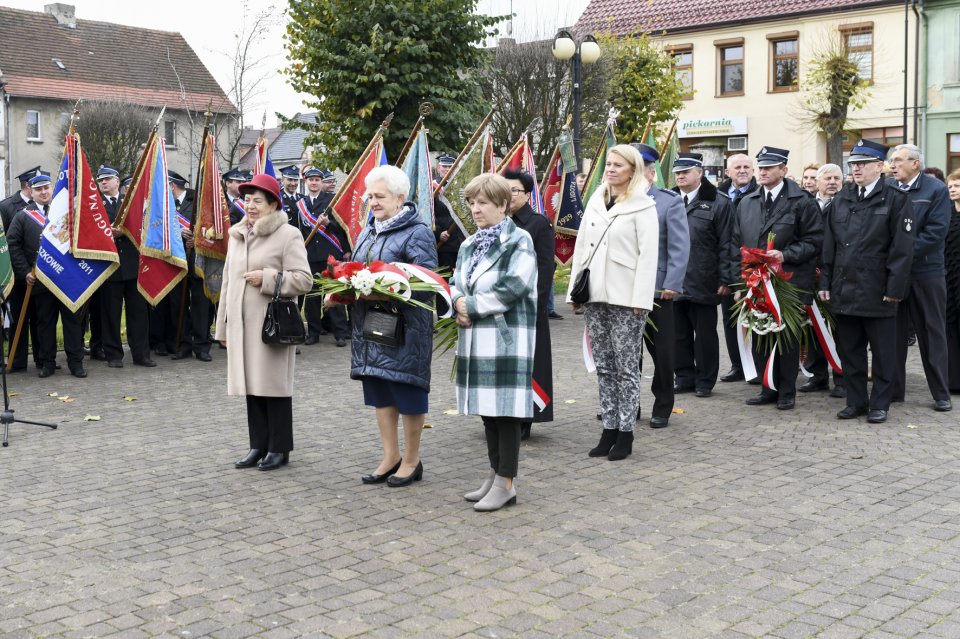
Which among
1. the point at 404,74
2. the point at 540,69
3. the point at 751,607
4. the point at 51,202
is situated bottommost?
the point at 751,607

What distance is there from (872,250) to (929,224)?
0.92 meters

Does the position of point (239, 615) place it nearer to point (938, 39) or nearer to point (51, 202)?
point (51, 202)

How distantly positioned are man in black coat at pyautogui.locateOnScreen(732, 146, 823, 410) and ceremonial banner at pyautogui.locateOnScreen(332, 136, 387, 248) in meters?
4.72

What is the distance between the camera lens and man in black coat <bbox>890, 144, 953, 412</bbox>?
9.04 metres

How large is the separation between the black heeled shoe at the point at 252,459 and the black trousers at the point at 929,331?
5307 millimetres

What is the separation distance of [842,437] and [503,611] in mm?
4383

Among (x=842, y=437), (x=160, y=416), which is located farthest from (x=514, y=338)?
(x=160, y=416)

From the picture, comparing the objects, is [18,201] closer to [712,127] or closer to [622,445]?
[622,445]

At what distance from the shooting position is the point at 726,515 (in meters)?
5.85

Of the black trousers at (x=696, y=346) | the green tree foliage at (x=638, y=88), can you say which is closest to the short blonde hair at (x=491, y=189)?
the black trousers at (x=696, y=346)

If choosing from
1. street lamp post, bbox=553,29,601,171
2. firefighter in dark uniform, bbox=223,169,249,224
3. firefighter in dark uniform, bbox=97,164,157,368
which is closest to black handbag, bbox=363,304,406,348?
firefighter in dark uniform, bbox=97,164,157,368

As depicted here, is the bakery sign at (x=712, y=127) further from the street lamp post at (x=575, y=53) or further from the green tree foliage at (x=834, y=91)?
the street lamp post at (x=575, y=53)

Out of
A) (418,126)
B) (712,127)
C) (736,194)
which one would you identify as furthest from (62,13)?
(736,194)

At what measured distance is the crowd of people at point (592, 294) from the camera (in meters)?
6.01
